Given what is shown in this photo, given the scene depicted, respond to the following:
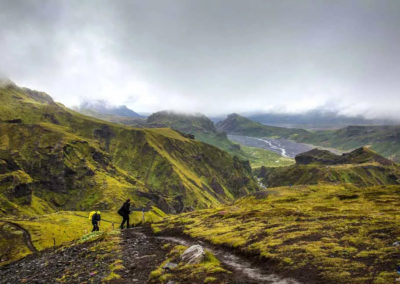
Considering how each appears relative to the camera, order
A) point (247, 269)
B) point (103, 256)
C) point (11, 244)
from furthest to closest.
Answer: point (11, 244), point (103, 256), point (247, 269)

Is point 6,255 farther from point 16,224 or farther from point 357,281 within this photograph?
point 357,281

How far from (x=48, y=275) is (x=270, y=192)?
131 metres

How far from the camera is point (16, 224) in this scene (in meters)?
184

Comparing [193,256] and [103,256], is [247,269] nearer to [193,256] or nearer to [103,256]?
[193,256]

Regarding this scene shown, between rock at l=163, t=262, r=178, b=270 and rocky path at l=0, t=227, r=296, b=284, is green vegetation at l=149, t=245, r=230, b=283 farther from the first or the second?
rocky path at l=0, t=227, r=296, b=284

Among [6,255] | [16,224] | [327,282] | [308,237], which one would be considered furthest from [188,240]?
[16,224]

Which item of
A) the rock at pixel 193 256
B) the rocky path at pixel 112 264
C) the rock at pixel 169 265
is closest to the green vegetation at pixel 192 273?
the rock at pixel 169 265

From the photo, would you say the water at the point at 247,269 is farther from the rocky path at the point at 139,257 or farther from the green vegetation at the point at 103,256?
the green vegetation at the point at 103,256

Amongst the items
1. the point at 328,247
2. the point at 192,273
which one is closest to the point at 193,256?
the point at 192,273

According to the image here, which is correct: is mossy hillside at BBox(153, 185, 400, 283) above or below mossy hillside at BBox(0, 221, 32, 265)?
above

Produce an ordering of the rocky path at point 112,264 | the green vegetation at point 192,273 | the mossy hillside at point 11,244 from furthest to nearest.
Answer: the mossy hillside at point 11,244 < the rocky path at point 112,264 < the green vegetation at point 192,273

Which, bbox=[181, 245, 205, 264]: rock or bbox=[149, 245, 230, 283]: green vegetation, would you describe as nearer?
bbox=[149, 245, 230, 283]: green vegetation

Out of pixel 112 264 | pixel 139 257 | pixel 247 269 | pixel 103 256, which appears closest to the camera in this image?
pixel 247 269

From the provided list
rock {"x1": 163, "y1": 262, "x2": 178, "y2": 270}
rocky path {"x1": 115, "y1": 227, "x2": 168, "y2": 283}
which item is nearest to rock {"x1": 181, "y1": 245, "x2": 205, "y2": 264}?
rock {"x1": 163, "y1": 262, "x2": 178, "y2": 270}
